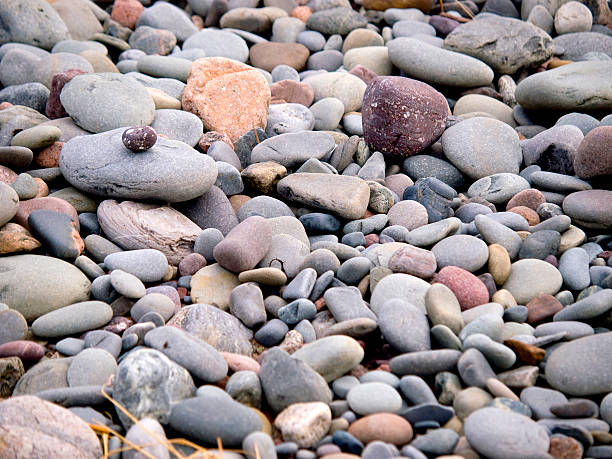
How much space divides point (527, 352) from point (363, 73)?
373 cm

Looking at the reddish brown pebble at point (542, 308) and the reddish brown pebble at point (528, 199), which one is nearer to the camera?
the reddish brown pebble at point (542, 308)

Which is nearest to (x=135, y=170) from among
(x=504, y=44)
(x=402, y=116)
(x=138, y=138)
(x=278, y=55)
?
(x=138, y=138)

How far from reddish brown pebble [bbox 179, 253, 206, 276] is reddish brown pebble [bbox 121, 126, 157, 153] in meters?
0.70

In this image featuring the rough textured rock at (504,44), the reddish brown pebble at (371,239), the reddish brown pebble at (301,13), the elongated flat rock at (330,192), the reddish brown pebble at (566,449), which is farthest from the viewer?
the reddish brown pebble at (301,13)

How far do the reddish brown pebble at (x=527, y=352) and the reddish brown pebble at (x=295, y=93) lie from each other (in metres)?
3.22

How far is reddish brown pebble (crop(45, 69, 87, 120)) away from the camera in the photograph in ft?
14.4

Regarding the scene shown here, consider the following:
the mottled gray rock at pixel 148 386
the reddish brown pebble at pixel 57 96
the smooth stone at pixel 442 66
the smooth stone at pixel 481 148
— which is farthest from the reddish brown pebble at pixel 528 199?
the reddish brown pebble at pixel 57 96

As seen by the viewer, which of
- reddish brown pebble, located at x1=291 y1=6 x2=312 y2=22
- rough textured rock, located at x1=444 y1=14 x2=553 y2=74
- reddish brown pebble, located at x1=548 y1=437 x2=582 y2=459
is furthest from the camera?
reddish brown pebble, located at x1=291 y1=6 x2=312 y2=22

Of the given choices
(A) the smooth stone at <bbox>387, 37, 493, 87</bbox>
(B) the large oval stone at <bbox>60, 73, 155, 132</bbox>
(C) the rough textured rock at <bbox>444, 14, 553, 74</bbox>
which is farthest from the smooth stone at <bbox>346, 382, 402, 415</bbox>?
(C) the rough textured rock at <bbox>444, 14, 553, 74</bbox>

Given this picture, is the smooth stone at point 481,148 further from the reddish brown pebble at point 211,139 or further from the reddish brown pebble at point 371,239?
the reddish brown pebble at point 211,139

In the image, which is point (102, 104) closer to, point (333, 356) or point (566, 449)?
point (333, 356)

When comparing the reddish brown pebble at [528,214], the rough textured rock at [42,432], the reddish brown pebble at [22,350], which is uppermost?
the reddish brown pebble at [528,214]

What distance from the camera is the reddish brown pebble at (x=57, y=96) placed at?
438 centimetres

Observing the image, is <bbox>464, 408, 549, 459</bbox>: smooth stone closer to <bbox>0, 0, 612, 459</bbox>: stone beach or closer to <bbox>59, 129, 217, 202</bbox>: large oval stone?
<bbox>0, 0, 612, 459</bbox>: stone beach
